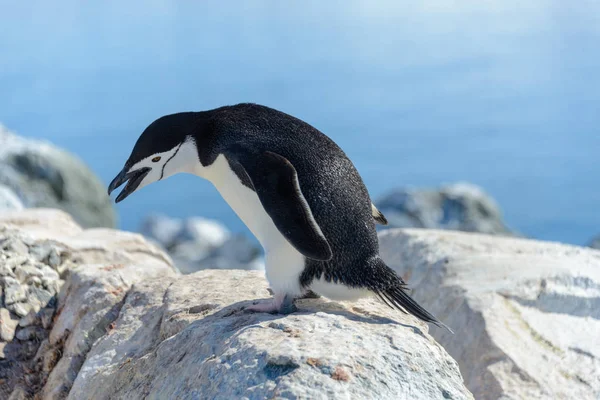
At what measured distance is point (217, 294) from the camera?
349 centimetres

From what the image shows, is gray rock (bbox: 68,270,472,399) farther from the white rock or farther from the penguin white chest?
the white rock

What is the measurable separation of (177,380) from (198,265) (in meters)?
8.20

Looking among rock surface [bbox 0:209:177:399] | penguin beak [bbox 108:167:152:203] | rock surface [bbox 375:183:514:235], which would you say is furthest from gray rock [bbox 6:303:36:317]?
rock surface [bbox 375:183:514:235]

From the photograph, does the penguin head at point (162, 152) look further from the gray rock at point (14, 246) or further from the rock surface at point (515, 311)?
the rock surface at point (515, 311)

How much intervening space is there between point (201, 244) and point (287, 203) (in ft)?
35.9

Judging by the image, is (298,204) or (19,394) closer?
(298,204)

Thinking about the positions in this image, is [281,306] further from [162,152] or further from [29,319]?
[29,319]

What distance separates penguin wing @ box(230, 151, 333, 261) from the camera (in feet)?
9.41

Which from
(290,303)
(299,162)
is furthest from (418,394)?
(299,162)

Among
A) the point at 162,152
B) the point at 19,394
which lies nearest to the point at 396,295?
the point at 162,152

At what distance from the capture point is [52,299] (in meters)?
4.18

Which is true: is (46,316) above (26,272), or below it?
below

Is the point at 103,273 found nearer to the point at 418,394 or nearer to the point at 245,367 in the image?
the point at 245,367

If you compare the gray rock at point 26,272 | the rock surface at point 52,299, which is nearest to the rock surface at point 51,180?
the rock surface at point 52,299
